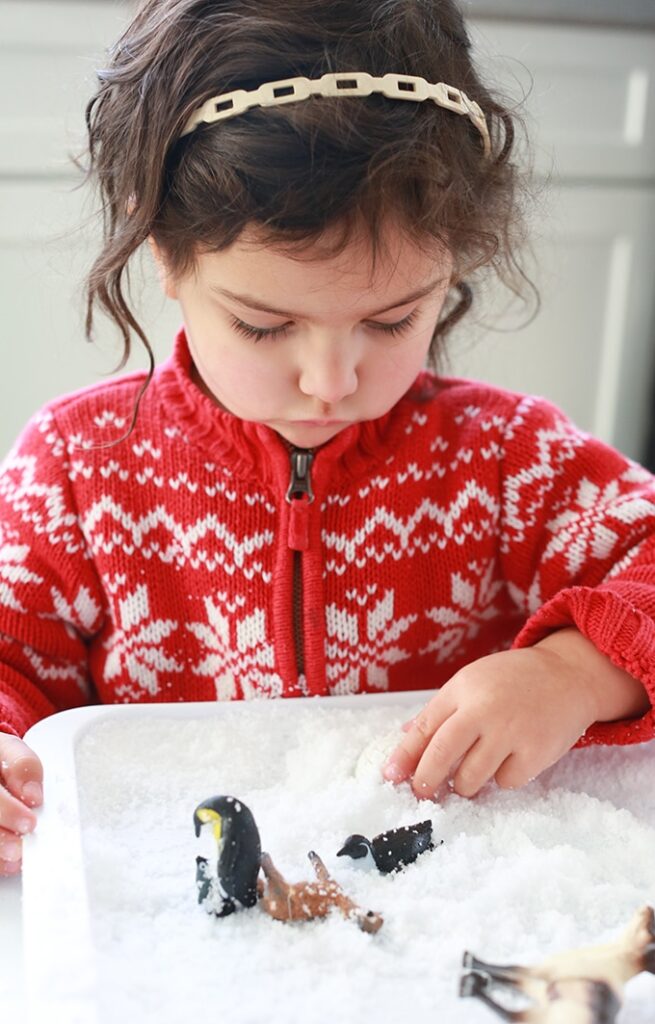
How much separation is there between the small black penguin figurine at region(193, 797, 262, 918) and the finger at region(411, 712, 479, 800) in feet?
0.44

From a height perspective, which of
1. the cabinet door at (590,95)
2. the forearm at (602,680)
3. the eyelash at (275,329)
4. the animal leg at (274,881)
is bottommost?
the animal leg at (274,881)

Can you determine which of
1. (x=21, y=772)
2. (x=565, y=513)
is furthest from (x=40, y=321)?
(x=21, y=772)

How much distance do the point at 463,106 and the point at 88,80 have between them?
0.30 metres

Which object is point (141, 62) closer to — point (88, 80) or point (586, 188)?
point (88, 80)

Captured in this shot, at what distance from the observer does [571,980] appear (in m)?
0.44

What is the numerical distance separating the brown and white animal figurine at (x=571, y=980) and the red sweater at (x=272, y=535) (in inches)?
14.8

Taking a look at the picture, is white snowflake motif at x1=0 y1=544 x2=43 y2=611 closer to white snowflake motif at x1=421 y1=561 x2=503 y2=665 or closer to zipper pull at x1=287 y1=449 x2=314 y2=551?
zipper pull at x1=287 y1=449 x2=314 y2=551

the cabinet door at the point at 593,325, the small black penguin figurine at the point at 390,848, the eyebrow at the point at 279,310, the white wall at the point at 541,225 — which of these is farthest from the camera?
the cabinet door at the point at 593,325

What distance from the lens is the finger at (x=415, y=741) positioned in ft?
2.04

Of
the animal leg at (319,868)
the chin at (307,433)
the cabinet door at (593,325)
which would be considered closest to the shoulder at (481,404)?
the chin at (307,433)

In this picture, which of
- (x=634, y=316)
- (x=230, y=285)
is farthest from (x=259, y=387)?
(x=634, y=316)

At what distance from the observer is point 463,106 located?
66cm

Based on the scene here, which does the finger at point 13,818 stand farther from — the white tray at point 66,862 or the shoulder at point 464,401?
the shoulder at point 464,401

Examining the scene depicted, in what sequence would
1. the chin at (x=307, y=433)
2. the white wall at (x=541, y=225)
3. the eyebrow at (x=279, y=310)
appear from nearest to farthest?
the eyebrow at (x=279, y=310) < the chin at (x=307, y=433) < the white wall at (x=541, y=225)
